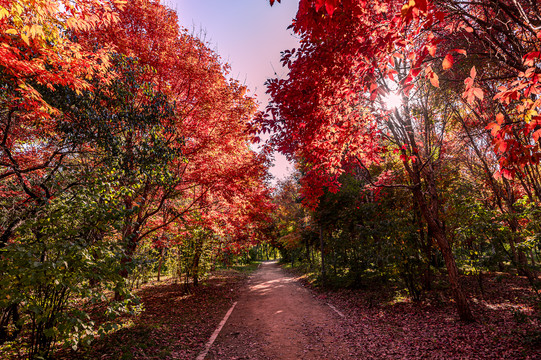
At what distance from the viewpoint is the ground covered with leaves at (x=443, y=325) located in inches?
181

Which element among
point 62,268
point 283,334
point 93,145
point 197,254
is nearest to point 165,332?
point 283,334

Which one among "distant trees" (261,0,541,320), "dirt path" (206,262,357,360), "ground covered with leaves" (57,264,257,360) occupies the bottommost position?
"dirt path" (206,262,357,360)

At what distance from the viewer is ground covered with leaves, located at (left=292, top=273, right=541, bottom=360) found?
4598mm

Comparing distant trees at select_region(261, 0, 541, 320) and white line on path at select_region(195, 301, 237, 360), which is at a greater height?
distant trees at select_region(261, 0, 541, 320)

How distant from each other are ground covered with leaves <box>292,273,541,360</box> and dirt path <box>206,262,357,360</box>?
563mm

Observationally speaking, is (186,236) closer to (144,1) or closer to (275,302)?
(275,302)

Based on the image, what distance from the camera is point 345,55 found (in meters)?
4.07

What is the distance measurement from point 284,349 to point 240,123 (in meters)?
7.17

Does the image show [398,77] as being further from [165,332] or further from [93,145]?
[165,332]

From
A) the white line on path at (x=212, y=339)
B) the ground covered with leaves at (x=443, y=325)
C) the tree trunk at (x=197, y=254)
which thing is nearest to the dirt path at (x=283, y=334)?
the white line on path at (x=212, y=339)

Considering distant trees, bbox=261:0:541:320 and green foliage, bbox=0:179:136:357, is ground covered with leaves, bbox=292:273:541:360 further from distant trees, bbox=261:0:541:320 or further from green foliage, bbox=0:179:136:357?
green foliage, bbox=0:179:136:357

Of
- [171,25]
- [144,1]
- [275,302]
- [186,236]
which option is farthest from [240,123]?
[275,302]

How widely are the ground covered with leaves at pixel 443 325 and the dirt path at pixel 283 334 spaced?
1.85 ft

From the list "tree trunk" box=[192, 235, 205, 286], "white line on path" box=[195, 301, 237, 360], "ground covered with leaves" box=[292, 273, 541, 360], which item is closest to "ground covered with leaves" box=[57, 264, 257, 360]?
"white line on path" box=[195, 301, 237, 360]
